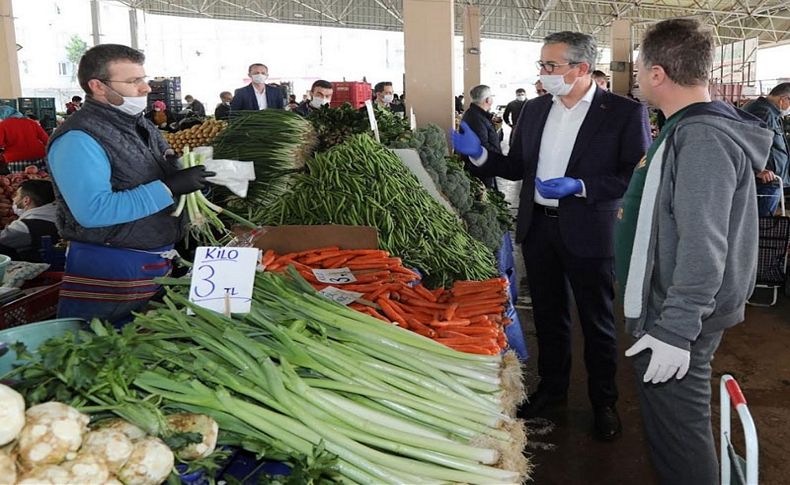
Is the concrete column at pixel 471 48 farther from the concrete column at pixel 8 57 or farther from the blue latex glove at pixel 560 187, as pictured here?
the blue latex glove at pixel 560 187

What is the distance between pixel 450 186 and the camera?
411 centimetres

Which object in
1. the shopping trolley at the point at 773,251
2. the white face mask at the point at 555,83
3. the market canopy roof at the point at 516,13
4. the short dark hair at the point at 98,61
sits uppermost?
the market canopy roof at the point at 516,13

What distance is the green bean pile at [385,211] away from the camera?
9.80 feet

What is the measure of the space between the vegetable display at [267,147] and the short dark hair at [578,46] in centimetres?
177

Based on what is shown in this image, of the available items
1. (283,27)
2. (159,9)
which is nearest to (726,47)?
(283,27)

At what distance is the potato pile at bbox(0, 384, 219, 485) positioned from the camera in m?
1.03

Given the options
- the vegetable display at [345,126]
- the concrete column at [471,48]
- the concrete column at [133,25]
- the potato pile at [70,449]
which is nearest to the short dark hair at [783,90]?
the vegetable display at [345,126]

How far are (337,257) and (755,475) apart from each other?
1733mm

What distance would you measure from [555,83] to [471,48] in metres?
11.7

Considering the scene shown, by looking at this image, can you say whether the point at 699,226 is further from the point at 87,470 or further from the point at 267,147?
the point at 267,147

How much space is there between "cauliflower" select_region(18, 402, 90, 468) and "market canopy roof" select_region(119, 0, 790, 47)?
2606cm

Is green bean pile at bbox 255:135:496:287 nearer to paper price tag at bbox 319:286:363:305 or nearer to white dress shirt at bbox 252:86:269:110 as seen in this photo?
paper price tag at bbox 319:286:363:305

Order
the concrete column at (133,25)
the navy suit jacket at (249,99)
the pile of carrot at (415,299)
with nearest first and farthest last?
1. the pile of carrot at (415,299)
2. the navy suit jacket at (249,99)
3. the concrete column at (133,25)

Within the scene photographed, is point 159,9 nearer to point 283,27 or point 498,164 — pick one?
point 283,27
